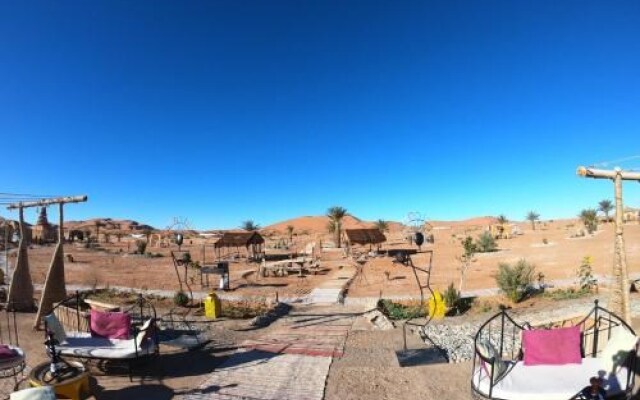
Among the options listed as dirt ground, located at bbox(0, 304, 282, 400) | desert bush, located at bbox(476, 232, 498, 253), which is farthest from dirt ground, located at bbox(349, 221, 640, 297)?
dirt ground, located at bbox(0, 304, 282, 400)

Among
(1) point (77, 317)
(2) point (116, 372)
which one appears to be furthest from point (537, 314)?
(1) point (77, 317)

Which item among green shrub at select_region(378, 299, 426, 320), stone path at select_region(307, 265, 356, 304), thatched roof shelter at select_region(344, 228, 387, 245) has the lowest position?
stone path at select_region(307, 265, 356, 304)

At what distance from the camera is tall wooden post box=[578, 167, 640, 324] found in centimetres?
864

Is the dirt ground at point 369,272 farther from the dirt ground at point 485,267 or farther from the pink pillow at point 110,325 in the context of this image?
the pink pillow at point 110,325

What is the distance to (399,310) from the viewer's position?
1608 cm

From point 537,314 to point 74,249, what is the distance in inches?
1978

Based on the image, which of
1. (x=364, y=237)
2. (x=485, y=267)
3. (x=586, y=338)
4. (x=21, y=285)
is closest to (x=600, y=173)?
(x=586, y=338)

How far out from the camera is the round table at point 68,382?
7297 millimetres

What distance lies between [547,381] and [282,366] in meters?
4.96

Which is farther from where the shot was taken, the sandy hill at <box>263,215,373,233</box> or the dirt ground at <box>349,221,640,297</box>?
the sandy hill at <box>263,215,373,233</box>

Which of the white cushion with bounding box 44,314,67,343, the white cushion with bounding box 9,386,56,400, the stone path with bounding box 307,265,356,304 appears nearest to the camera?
the white cushion with bounding box 9,386,56,400

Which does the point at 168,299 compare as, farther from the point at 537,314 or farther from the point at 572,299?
the point at 572,299

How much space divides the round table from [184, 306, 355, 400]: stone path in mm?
1661

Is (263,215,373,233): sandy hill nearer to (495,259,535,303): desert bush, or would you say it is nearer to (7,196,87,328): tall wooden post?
(495,259,535,303): desert bush
